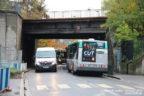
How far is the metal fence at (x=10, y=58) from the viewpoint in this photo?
11.2 metres

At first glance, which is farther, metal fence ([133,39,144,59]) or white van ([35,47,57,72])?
white van ([35,47,57,72])

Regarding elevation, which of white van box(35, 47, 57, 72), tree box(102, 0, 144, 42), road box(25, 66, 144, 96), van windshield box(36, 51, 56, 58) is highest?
tree box(102, 0, 144, 42)

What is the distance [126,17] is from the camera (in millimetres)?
26344

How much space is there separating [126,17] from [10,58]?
470 inches

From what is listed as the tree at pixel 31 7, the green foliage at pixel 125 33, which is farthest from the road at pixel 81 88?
the tree at pixel 31 7

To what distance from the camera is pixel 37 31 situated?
37.3 metres

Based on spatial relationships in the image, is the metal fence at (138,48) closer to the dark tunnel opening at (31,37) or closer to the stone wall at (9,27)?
the dark tunnel opening at (31,37)

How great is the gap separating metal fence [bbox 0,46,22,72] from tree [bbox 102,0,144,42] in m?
9.77

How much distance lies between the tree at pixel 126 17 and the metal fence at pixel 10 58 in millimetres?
9770

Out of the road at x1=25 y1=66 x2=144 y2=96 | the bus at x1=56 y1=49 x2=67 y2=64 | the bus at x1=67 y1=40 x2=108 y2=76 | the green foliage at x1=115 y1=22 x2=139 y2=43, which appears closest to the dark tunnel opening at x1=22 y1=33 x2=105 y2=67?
the bus at x1=56 y1=49 x2=67 y2=64

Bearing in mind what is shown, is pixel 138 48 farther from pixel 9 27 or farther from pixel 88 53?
pixel 9 27

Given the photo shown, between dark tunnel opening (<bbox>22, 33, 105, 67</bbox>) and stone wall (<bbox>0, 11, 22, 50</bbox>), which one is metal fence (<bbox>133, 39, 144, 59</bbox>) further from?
stone wall (<bbox>0, 11, 22, 50</bbox>)

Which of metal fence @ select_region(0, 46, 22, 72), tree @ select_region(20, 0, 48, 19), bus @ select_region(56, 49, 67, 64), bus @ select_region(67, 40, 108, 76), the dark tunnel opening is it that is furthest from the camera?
tree @ select_region(20, 0, 48, 19)

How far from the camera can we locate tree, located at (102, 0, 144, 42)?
25.7 m
